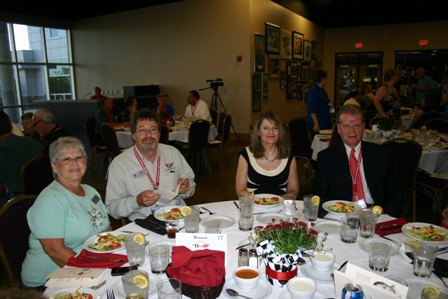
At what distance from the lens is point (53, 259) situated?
176 centimetres

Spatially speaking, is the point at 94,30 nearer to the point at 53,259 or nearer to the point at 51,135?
the point at 51,135

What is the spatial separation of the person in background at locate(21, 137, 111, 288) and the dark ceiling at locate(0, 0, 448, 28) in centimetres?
931

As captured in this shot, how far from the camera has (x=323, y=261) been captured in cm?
137

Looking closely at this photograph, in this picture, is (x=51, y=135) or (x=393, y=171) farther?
(x=51, y=135)

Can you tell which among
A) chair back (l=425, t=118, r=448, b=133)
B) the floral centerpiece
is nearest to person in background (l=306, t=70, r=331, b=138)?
chair back (l=425, t=118, r=448, b=133)

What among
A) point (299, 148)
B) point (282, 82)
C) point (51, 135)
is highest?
point (282, 82)

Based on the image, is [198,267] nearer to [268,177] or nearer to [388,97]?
[268,177]

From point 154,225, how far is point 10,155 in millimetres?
2079

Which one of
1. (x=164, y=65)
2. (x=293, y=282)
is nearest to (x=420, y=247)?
(x=293, y=282)

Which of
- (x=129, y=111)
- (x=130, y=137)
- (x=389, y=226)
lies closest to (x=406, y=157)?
(x=389, y=226)

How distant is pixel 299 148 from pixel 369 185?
3.02 meters

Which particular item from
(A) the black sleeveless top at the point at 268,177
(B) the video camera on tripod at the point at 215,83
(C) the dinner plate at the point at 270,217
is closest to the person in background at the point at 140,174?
(A) the black sleeveless top at the point at 268,177

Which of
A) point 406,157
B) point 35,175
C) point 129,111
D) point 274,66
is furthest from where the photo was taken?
point 274,66

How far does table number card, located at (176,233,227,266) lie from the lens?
4.62ft
